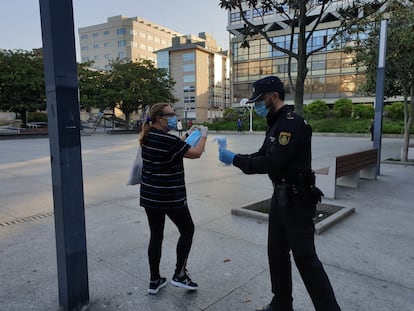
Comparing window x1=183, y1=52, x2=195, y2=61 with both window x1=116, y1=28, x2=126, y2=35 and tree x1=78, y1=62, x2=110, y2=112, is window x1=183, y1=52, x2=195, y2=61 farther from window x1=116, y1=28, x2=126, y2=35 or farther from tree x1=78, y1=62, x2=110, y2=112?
tree x1=78, y1=62, x2=110, y2=112

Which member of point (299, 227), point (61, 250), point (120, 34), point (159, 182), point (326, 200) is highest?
point (120, 34)

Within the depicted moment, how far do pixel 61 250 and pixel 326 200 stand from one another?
4.94 m

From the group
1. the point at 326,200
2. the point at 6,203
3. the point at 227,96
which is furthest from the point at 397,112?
the point at 227,96

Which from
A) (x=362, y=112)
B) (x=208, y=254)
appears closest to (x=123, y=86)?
(x=362, y=112)

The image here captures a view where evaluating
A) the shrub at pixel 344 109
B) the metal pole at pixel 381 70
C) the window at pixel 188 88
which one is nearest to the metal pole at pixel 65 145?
the metal pole at pixel 381 70

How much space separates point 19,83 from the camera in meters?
25.9

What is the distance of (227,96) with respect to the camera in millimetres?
87938

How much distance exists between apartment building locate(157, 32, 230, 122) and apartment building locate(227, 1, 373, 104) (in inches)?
785

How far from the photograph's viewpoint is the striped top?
2596mm

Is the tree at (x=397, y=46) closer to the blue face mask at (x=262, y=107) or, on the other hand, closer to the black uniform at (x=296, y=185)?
the blue face mask at (x=262, y=107)

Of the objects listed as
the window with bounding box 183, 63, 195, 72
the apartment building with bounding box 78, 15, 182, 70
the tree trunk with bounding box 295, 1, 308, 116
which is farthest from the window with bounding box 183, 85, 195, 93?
the tree trunk with bounding box 295, 1, 308, 116

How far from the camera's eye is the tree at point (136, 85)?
3369cm

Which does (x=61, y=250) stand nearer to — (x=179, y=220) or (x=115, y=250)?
(x=179, y=220)

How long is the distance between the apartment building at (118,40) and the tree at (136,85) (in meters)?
51.3
